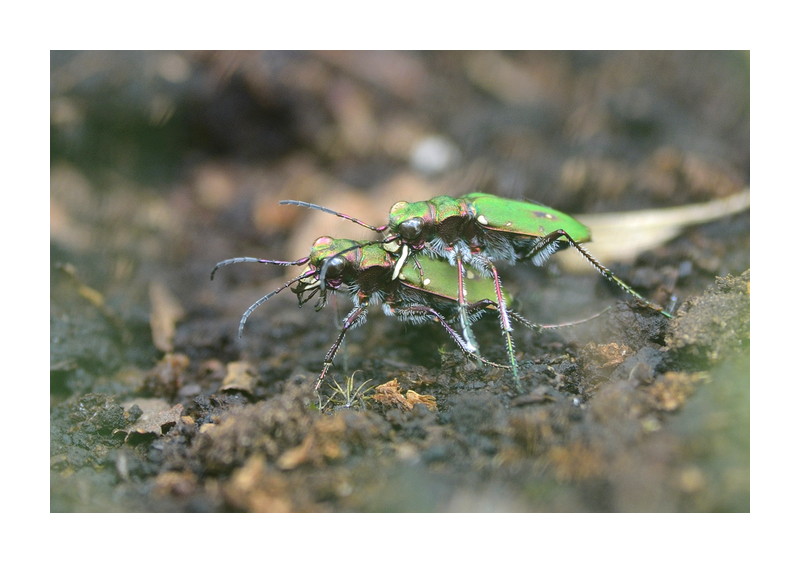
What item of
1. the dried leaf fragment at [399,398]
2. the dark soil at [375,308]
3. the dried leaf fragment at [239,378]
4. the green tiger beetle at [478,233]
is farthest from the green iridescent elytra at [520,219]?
the dried leaf fragment at [239,378]

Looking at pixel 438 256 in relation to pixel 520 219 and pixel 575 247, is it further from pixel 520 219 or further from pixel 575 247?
pixel 575 247

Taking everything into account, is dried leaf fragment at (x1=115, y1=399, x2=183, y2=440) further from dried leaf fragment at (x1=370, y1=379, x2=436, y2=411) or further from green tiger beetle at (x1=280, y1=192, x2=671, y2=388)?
green tiger beetle at (x1=280, y1=192, x2=671, y2=388)

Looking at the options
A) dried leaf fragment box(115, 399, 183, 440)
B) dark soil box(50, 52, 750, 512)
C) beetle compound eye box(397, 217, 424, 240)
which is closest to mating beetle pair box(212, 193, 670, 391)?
beetle compound eye box(397, 217, 424, 240)

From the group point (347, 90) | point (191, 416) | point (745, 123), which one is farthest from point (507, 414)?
point (347, 90)

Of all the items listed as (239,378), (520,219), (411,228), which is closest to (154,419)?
(239,378)

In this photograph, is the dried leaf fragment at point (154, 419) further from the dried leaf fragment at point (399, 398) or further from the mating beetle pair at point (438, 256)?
the dried leaf fragment at point (399, 398)
